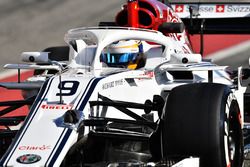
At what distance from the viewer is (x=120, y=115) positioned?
5309mm

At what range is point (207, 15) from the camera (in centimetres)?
868

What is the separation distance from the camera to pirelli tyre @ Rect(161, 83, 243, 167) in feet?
14.8

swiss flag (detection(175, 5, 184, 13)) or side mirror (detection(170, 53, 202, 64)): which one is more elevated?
swiss flag (detection(175, 5, 184, 13))

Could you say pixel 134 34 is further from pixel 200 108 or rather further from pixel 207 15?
pixel 207 15

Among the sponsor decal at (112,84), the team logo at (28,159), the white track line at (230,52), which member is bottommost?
the team logo at (28,159)

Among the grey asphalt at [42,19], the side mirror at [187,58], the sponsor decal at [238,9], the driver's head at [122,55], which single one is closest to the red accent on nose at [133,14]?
the driver's head at [122,55]

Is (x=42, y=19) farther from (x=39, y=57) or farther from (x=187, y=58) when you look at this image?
(x=187, y=58)

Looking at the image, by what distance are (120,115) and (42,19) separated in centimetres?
771

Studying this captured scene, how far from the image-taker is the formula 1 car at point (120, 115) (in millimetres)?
4500

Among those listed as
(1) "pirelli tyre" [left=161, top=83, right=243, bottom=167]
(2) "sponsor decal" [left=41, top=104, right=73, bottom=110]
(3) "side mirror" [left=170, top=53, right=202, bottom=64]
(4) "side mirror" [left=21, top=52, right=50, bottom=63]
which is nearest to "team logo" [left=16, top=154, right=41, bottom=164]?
(2) "sponsor decal" [left=41, top=104, right=73, bottom=110]

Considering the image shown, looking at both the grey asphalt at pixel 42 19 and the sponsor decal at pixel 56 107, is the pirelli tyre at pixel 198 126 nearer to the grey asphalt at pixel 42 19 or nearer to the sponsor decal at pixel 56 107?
the sponsor decal at pixel 56 107

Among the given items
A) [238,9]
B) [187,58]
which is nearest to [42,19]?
[238,9]

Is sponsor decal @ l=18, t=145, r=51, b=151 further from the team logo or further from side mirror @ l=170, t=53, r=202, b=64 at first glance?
side mirror @ l=170, t=53, r=202, b=64

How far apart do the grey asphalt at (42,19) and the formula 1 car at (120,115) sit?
20.1 ft
